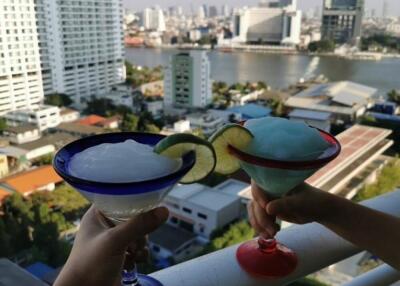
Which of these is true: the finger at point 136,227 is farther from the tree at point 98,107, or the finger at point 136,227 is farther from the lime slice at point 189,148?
the tree at point 98,107

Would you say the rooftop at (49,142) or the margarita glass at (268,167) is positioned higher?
the margarita glass at (268,167)

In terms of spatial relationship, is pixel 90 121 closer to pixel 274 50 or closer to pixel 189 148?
pixel 189 148

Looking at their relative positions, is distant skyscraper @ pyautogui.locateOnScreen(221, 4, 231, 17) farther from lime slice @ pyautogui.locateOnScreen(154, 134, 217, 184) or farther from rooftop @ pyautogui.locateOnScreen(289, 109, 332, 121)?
lime slice @ pyautogui.locateOnScreen(154, 134, 217, 184)

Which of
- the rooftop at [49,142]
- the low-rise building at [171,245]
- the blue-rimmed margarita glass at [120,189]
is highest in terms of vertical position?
the blue-rimmed margarita glass at [120,189]

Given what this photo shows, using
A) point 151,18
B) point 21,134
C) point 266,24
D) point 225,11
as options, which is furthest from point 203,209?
point 225,11

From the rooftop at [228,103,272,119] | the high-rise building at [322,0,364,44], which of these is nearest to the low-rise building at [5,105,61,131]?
the rooftop at [228,103,272,119]

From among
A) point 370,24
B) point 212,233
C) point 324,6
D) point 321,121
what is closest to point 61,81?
point 321,121

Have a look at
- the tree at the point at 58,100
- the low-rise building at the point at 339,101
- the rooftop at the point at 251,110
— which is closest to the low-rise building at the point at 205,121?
the rooftop at the point at 251,110

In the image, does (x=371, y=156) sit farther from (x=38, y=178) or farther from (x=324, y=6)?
(x=324, y=6)
